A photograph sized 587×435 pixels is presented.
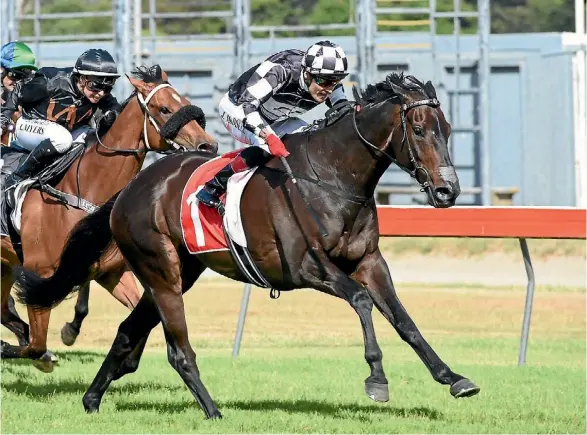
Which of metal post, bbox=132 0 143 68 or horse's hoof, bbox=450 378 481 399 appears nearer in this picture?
horse's hoof, bbox=450 378 481 399

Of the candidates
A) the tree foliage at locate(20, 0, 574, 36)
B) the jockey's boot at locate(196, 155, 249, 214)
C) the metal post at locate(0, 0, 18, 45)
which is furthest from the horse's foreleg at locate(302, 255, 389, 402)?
the tree foliage at locate(20, 0, 574, 36)

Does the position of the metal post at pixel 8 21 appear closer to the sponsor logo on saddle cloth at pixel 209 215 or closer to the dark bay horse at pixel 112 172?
the dark bay horse at pixel 112 172

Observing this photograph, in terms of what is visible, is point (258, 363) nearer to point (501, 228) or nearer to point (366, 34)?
point (501, 228)

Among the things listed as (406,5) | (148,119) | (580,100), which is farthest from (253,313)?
(406,5)

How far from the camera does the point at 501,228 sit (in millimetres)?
9102

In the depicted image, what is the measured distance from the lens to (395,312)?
20.9 feet

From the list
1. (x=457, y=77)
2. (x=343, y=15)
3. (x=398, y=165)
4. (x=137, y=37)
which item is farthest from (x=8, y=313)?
(x=343, y=15)

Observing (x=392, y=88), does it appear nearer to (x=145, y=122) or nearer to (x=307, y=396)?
(x=145, y=122)

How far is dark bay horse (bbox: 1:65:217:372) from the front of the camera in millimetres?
7621

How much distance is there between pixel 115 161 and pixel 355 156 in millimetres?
2026

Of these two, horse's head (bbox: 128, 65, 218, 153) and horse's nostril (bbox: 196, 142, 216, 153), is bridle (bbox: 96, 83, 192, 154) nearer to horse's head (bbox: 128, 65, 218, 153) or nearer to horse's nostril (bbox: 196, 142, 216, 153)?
horse's head (bbox: 128, 65, 218, 153)

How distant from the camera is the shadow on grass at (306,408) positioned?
6.83 meters

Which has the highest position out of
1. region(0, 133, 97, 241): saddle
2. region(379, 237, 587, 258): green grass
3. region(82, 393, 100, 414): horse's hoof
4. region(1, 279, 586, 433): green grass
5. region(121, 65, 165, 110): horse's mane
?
region(121, 65, 165, 110): horse's mane

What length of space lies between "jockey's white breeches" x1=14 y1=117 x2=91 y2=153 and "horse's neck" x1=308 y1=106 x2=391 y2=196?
2.22 m
